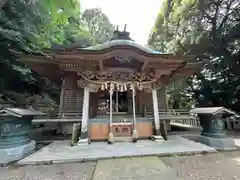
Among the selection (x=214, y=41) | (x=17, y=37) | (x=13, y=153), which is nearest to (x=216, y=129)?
(x=13, y=153)

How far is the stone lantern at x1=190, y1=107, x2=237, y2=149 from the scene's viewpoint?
4.41m

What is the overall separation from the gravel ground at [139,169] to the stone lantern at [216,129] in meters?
0.99

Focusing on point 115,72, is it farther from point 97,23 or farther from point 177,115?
point 97,23

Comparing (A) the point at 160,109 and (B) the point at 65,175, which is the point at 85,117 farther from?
(A) the point at 160,109

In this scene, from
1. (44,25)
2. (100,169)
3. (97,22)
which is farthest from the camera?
(97,22)

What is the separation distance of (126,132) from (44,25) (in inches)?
374

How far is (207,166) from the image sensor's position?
3.00 metres

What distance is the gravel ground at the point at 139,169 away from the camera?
2607mm

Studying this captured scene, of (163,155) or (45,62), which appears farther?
(45,62)

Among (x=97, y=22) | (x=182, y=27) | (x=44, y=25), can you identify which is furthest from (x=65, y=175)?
(x=97, y=22)

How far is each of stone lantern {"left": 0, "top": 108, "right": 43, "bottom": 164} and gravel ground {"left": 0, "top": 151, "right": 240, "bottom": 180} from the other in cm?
55

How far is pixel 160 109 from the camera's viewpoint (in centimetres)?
750

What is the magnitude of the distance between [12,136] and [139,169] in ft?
11.9

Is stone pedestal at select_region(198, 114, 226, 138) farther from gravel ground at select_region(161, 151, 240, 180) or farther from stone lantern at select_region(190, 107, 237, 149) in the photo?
gravel ground at select_region(161, 151, 240, 180)
